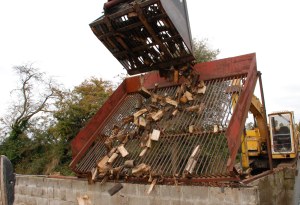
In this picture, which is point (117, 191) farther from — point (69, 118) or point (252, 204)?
point (69, 118)

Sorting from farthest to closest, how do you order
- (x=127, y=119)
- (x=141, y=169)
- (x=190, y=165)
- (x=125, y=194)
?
(x=127, y=119), (x=125, y=194), (x=141, y=169), (x=190, y=165)

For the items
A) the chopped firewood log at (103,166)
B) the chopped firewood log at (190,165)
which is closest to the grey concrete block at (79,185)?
the chopped firewood log at (103,166)

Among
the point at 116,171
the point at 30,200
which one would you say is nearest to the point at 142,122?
the point at 116,171

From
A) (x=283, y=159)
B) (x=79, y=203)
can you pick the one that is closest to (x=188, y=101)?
(x=79, y=203)

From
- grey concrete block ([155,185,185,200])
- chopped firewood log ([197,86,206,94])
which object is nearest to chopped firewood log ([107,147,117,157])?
grey concrete block ([155,185,185,200])

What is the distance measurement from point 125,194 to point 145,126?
38.5 inches

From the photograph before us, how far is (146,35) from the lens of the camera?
450 cm

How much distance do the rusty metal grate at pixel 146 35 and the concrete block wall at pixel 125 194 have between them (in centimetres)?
180

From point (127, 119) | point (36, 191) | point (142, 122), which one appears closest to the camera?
point (142, 122)

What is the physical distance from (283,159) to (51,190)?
5206mm

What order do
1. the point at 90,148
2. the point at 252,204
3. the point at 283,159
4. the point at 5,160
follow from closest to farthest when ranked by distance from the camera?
1. the point at 5,160
2. the point at 252,204
3. the point at 90,148
4. the point at 283,159

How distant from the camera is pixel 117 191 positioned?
437cm

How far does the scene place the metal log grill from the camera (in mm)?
3742

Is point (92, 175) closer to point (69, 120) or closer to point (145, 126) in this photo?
point (145, 126)
